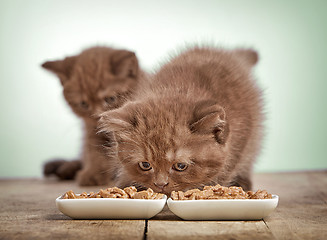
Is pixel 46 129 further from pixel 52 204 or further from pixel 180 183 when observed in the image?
pixel 180 183

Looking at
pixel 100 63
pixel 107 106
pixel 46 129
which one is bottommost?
pixel 46 129

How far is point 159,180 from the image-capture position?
1962mm

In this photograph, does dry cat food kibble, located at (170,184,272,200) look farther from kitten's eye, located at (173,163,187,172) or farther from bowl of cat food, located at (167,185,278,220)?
kitten's eye, located at (173,163,187,172)

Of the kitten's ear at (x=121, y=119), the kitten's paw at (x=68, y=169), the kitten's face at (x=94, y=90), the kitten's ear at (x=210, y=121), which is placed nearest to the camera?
the kitten's ear at (x=210, y=121)

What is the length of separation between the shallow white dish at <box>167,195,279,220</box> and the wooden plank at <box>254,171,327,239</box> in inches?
2.5

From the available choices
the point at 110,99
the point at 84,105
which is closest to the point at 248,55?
the point at 110,99

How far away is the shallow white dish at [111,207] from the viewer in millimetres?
1737

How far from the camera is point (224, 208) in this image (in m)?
1.72

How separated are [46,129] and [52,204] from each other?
2092 mm

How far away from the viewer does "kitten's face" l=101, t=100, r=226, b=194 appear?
1938mm

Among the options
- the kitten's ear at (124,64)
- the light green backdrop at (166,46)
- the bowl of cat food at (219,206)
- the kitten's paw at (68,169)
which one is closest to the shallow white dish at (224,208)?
the bowl of cat food at (219,206)

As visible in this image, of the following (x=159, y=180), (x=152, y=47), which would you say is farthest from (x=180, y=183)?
(x=152, y=47)

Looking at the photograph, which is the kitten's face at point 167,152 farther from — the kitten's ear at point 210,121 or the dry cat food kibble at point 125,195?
the dry cat food kibble at point 125,195

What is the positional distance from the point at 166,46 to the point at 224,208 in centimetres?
267
